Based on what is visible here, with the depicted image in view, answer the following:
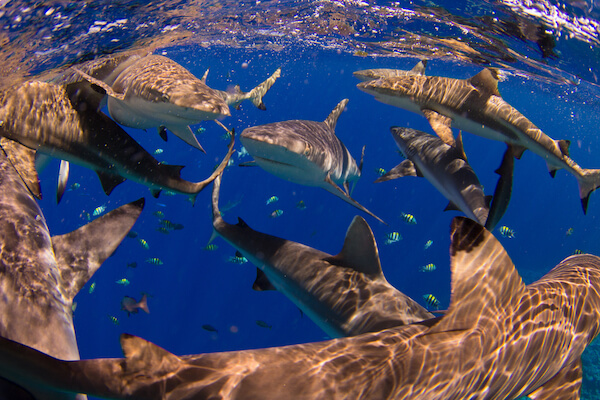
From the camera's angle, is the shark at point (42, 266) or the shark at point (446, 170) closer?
the shark at point (42, 266)

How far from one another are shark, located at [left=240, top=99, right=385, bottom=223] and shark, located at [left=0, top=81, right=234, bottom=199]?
920mm

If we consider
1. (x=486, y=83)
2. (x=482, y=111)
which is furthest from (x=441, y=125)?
(x=486, y=83)

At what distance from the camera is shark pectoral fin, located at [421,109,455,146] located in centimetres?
444

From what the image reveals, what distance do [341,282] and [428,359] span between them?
1.98 metres

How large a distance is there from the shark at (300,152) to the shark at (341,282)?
1233mm

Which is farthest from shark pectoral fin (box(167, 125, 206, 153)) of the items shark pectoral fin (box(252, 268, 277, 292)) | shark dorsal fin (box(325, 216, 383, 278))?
shark dorsal fin (box(325, 216, 383, 278))

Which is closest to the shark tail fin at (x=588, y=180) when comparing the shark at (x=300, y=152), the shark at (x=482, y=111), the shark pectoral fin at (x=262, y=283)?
the shark at (x=482, y=111)

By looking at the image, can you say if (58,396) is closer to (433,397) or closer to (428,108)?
(433,397)

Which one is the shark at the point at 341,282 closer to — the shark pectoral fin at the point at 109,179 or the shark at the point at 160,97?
the shark pectoral fin at the point at 109,179

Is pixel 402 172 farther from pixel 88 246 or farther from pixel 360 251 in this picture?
pixel 88 246

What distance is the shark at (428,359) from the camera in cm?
163

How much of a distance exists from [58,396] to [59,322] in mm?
950

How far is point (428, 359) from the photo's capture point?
7.61ft

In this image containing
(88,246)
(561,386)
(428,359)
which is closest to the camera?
(428,359)
